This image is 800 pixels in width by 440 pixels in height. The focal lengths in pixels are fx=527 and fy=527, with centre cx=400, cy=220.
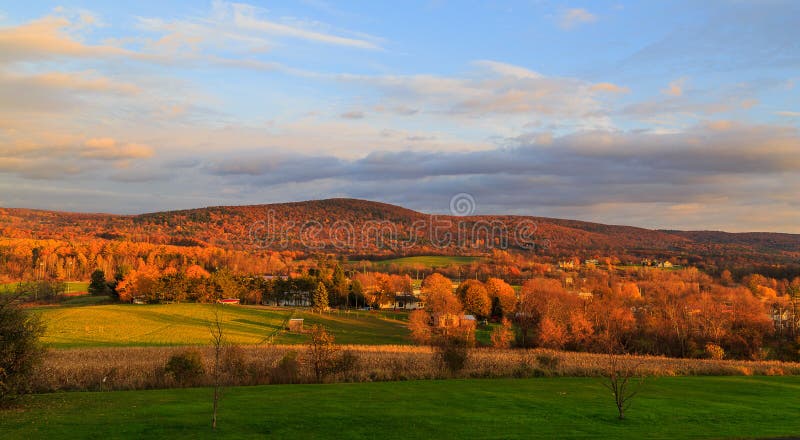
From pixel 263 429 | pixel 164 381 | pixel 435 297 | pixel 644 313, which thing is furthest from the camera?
pixel 435 297

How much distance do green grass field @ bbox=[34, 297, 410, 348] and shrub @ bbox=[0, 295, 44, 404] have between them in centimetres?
3170

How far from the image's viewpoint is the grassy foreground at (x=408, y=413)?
48.7 feet

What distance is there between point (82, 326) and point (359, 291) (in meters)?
44.3

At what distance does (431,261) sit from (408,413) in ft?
429

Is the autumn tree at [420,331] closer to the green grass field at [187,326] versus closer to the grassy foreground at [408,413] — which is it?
the green grass field at [187,326]

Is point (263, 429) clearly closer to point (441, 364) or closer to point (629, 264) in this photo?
point (441, 364)

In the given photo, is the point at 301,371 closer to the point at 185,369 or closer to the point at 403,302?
the point at 185,369

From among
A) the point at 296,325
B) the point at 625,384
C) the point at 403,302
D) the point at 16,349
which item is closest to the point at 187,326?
the point at 296,325

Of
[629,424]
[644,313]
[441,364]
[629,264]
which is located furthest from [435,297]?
[629,264]

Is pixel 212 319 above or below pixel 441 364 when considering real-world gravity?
below

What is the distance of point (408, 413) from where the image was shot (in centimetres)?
1750

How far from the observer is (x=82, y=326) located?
58875mm

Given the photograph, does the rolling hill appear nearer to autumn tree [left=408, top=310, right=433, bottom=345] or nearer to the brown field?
autumn tree [left=408, top=310, right=433, bottom=345]

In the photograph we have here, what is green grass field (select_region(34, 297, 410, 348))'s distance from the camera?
5325 centimetres
